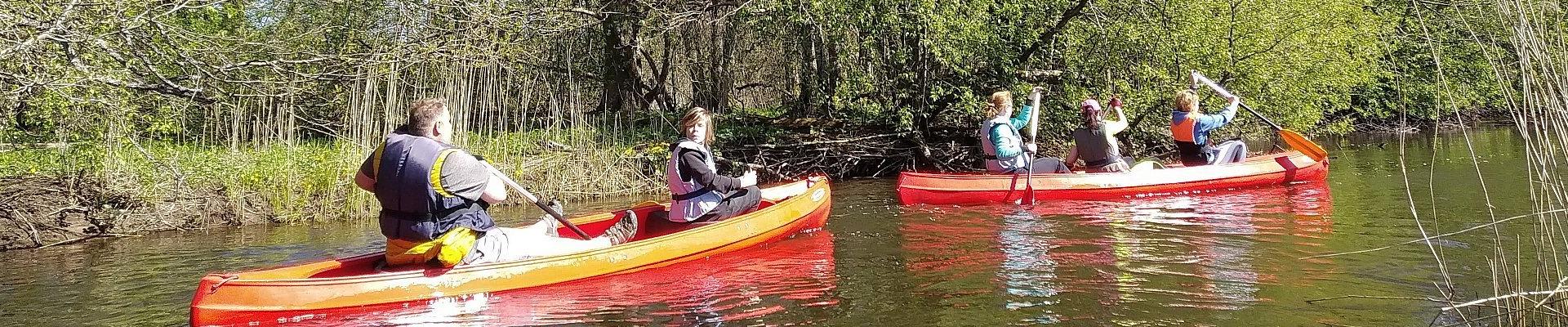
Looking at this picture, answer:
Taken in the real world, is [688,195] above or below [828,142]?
below

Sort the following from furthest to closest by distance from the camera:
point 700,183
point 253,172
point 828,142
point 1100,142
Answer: point 828,142 < point 1100,142 < point 253,172 < point 700,183

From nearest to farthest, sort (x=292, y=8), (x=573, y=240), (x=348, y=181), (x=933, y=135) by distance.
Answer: (x=573, y=240) < (x=348, y=181) < (x=933, y=135) < (x=292, y=8)

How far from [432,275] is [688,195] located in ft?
6.53

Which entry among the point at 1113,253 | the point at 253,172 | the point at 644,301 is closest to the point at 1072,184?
the point at 1113,253

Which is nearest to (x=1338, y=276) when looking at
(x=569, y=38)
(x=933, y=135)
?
(x=933, y=135)

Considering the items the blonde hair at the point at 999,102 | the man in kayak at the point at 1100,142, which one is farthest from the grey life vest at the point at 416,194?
the man in kayak at the point at 1100,142

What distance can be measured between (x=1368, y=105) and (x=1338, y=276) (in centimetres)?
1780

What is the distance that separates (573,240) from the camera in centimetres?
654

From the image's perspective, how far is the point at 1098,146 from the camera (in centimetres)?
1025

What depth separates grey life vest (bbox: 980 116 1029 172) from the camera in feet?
32.0

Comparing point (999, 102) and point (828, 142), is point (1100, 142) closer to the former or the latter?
point (999, 102)

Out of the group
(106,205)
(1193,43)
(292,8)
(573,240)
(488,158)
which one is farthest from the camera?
(292,8)

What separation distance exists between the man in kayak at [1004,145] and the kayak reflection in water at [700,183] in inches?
103

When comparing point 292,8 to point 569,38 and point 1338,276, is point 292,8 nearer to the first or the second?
point 569,38
